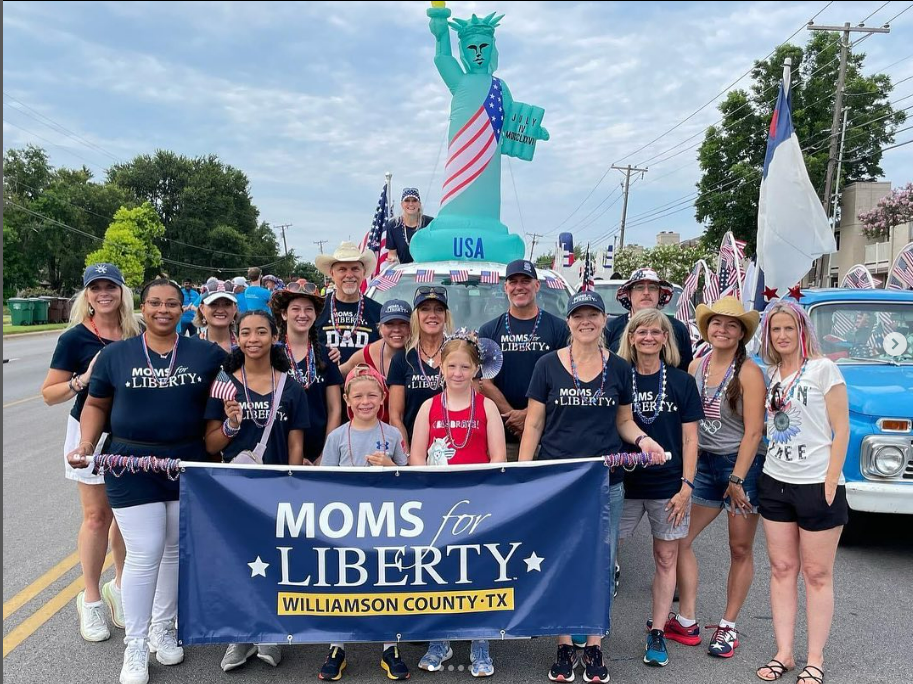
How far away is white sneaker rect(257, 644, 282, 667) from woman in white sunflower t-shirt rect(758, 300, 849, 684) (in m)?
2.54

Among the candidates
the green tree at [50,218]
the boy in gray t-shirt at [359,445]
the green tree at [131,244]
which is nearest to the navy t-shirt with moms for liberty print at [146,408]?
the boy in gray t-shirt at [359,445]

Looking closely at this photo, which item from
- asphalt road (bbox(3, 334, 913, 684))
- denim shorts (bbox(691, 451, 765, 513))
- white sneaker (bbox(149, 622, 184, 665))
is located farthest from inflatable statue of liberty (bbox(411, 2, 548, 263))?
white sneaker (bbox(149, 622, 184, 665))

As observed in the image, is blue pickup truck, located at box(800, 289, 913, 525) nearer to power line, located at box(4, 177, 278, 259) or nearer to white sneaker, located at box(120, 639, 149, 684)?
white sneaker, located at box(120, 639, 149, 684)

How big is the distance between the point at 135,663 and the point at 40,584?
→ 66.9 inches

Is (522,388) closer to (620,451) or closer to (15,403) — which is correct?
(620,451)

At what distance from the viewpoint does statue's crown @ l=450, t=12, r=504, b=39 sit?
8.36m

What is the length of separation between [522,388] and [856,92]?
40118mm

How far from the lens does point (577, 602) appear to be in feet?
11.6

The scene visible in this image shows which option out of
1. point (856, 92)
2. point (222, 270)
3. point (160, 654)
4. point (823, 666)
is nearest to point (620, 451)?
point (823, 666)

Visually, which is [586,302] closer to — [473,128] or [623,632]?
[623,632]

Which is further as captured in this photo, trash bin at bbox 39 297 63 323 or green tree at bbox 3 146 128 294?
green tree at bbox 3 146 128 294

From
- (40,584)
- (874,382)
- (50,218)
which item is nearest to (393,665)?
(40,584)

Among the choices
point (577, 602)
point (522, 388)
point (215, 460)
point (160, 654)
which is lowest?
point (160, 654)

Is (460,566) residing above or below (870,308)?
below
